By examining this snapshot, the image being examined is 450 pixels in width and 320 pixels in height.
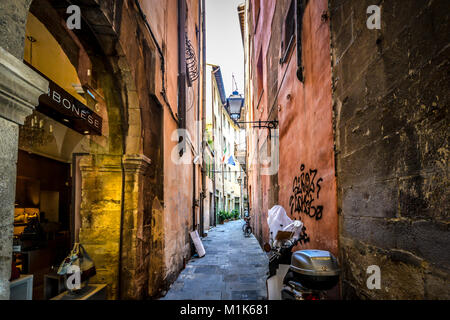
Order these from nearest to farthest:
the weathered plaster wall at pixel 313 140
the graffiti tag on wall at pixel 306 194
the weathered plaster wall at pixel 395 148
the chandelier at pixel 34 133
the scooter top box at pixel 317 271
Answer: the weathered plaster wall at pixel 395 148 < the scooter top box at pixel 317 271 < the weathered plaster wall at pixel 313 140 < the graffiti tag on wall at pixel 306 194 < the chandelier at pixel 34 133

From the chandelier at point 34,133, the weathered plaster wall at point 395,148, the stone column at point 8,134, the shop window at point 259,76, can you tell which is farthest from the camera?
the shop window at point 259,76

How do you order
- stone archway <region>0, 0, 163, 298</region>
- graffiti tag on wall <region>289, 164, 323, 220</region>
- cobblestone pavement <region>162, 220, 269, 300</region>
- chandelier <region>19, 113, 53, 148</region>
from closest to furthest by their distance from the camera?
graffiti tag on wall <region>289, 164, 323, 220</region>
stone archway <region>0, 0, 163, 298</region>
chandelier <region>19, 113, 53, 148</region>
cobblestone pavement <region>162, 220, 269, 300</region>

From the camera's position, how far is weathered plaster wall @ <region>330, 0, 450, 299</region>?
152 centimetres

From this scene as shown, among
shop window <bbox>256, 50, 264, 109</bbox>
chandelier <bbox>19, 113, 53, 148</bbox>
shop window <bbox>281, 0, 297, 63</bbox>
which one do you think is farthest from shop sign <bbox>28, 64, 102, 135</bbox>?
shop window <bbox>256, 50, 264, 109</bbox>

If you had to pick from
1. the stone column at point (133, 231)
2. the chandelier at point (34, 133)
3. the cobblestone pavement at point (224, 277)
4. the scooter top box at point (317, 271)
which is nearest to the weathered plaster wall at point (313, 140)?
the scooter top box at point (317, 271)

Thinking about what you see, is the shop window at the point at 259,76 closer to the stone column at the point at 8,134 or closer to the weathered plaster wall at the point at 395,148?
the weathered plaster wall at the point at 395,148

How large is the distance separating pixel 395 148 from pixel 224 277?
513cm

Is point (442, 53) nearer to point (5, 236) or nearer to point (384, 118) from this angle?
point (384, 118)

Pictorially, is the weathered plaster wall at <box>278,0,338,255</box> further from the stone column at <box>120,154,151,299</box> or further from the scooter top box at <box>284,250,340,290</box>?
the stone column at <box>120,154,151,299</box>

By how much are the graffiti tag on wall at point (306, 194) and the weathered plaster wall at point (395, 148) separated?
2.45ft

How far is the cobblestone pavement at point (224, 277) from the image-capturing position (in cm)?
493

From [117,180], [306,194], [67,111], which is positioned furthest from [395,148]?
[117,180]

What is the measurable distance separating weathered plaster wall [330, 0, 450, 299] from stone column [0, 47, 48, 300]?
2.21 meters
